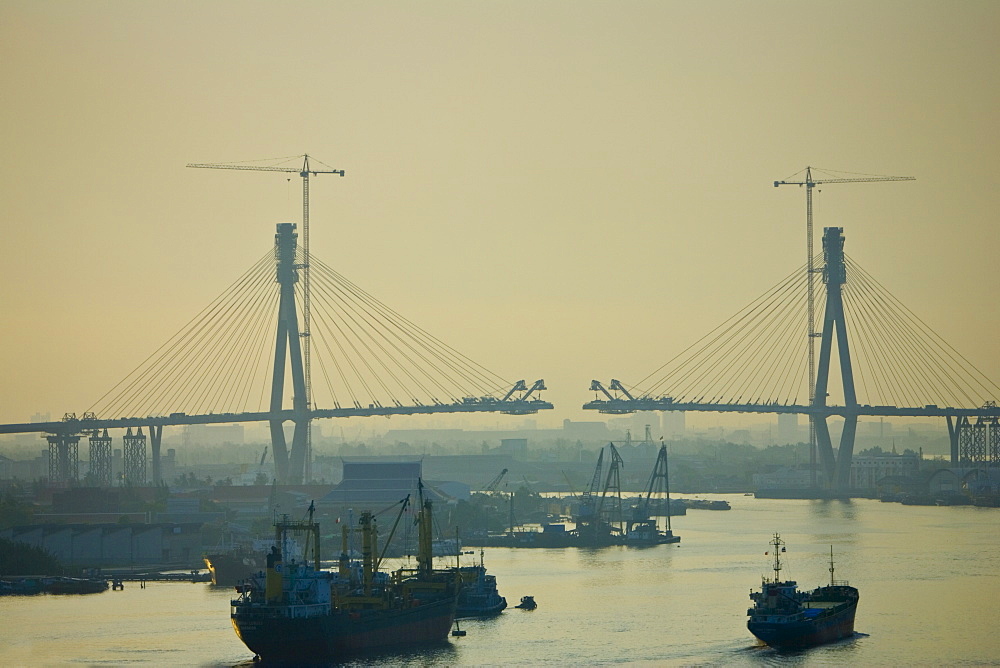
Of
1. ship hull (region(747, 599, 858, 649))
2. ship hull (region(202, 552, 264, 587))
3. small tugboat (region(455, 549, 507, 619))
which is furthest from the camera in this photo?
ship hull (region(202, 552, 264, 587))

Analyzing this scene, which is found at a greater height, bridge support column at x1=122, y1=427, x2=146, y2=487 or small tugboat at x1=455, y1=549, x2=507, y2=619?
bridge support column at x1=122, y1=427, x2=146, y2=487

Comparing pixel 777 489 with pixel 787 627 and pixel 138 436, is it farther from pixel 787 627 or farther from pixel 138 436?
pixel 787 627

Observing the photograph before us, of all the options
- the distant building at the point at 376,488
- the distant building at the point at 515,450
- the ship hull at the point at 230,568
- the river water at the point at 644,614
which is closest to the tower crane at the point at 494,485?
the distant building at the point at 376,488

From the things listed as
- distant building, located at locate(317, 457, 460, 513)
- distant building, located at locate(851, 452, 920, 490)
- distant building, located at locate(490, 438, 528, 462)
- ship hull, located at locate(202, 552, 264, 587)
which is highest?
distant building, located at locate(490, 438, 528, 462)

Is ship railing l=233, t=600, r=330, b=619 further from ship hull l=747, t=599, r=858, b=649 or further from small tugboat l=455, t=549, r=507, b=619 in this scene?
ship hull l=747, t=599, r=858, b=649

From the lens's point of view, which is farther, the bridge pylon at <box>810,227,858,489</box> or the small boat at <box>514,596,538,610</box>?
the bridge pylon at <box>810,227,858,489</box>

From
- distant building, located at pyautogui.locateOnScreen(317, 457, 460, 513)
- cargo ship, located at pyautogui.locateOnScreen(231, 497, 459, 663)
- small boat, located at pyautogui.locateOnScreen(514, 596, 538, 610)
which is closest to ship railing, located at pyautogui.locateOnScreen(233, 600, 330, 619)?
cargo ship, located at pyautogui.locateOnScreen(231, 497, 459, 663)

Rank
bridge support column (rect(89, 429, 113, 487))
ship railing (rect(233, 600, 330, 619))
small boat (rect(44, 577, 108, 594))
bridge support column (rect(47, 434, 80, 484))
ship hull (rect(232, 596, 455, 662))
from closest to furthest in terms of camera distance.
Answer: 1. ship hull (rect(232, 596, 455, 662))
2. ship railing (rect(233, 600, 330, 619))
3. small boat (rect(44, 577, 108, 594))
4. bridge support column (rect(89, 429, 113, 487))
5. bridge support column (rect(47, 434, 80, 484))

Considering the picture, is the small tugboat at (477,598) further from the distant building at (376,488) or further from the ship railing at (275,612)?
the distant building at (376,488)
